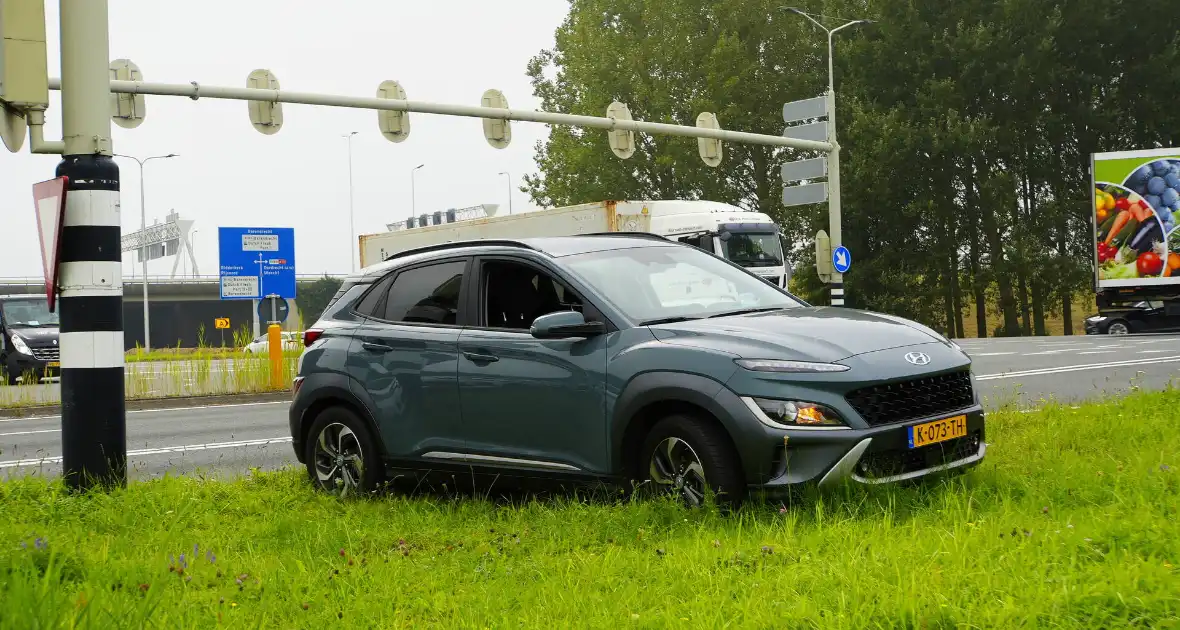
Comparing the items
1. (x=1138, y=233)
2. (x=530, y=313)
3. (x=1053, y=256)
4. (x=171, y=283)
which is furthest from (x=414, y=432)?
(x=171, y=283)

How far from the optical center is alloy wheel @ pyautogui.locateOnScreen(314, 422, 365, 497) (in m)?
7.90

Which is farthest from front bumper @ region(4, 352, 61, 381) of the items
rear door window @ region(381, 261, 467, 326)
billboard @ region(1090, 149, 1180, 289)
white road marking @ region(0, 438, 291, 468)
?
billboard @ region(1090, 149, 1180, 289)

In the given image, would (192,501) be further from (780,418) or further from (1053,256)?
(1053,256)

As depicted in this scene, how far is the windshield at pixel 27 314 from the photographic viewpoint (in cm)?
2697

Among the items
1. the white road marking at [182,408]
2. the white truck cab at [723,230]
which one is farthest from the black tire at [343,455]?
the white truck cab at [723,230]

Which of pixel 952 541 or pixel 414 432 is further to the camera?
pixel 414 432

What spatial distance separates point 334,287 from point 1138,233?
7015 centimetres

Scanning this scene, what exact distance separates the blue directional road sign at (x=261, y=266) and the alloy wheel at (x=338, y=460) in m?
19.2

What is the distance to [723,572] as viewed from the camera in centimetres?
469

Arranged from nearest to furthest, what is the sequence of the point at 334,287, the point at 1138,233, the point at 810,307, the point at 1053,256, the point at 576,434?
the point at 576,434
the point at 810,307
the point at 1138,233
the point at 1053,256
the point at 334,287

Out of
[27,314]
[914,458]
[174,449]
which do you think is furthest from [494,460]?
[27,314]

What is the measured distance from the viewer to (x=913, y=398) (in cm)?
611

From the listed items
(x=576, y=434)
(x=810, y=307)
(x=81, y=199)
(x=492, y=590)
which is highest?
(x=81, y=199)

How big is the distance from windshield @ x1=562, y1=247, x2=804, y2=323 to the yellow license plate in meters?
1.27
